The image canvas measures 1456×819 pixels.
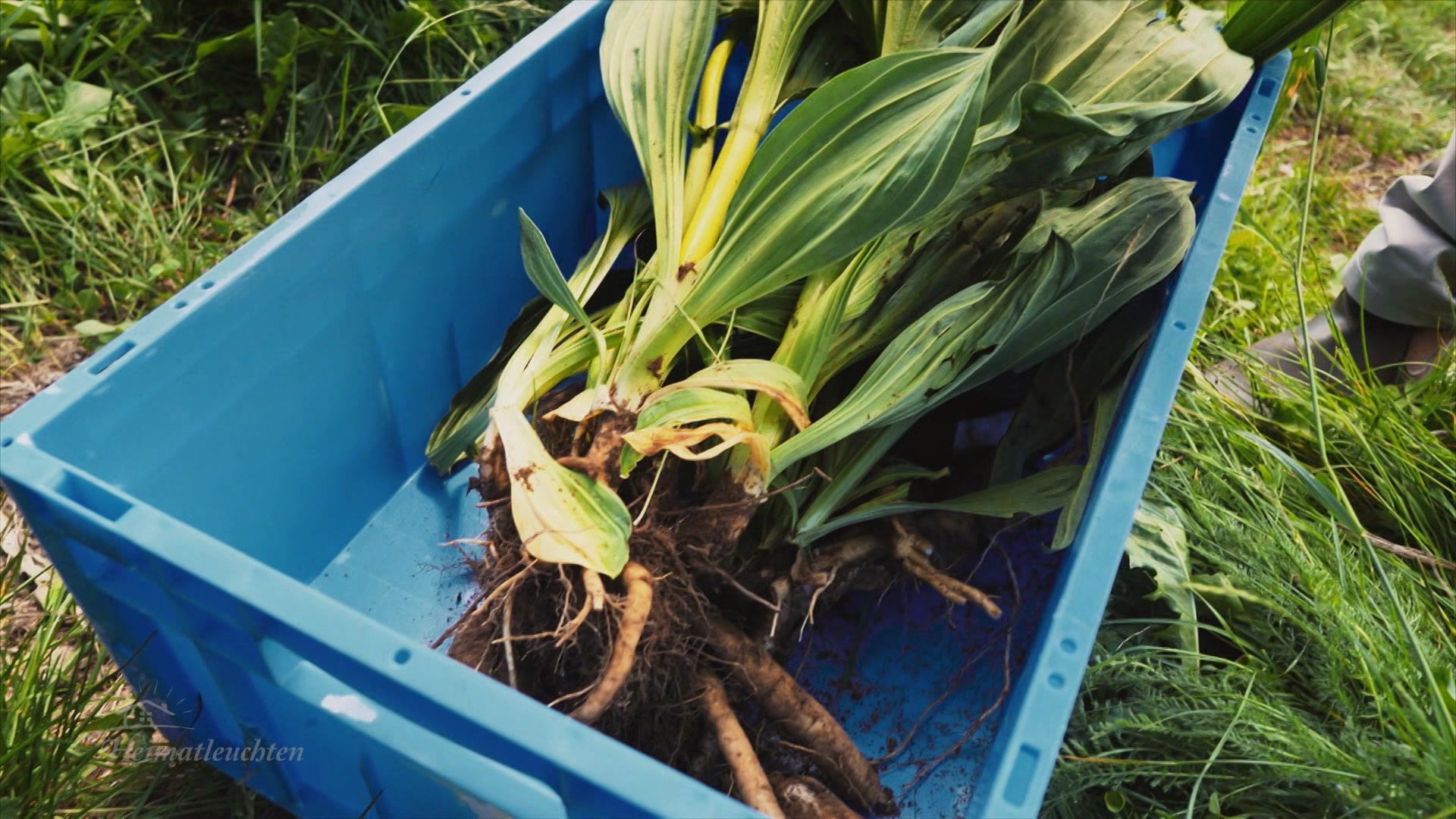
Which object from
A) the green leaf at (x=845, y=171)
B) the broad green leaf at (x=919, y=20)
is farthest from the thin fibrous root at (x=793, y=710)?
the broad green leaf at (x=919, y=20)

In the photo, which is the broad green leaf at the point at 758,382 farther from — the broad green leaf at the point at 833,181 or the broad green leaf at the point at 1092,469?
the broad green leaf at the point at 1092,469

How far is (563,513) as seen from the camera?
3.08 ft

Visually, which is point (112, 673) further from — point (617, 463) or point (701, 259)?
point (701, 259)

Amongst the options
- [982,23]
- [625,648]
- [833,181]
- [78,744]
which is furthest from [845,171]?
[78,744]

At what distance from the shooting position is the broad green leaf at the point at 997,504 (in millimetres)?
1111

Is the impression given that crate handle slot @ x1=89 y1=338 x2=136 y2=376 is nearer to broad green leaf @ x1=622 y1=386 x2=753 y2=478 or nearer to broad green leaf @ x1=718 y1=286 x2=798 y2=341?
broad green leaf @ x1=622 y1=386 x2=753 y2=478

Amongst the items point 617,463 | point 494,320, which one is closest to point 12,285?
point 494,320

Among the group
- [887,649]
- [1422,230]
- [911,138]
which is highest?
[911,138]

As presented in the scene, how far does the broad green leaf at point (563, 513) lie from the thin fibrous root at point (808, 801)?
28 cm

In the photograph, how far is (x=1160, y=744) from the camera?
3.64ft

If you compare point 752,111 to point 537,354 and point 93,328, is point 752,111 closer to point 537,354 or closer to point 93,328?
point 537,354

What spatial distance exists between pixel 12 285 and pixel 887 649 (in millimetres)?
1335

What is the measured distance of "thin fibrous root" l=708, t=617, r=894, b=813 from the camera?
1.05 meters

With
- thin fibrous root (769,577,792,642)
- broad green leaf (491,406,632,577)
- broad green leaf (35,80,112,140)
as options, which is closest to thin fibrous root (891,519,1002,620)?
thin fibrous root (769,577,792,642)
